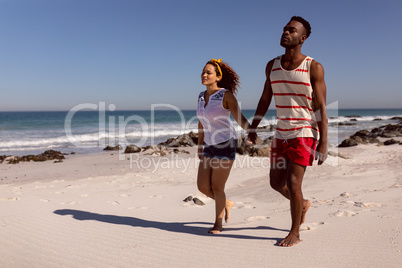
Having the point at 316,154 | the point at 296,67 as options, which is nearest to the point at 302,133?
A: the point at 316,154

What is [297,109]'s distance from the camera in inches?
131

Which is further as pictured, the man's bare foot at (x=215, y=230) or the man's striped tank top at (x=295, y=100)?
the man's bare foot at (x=215, y=230)

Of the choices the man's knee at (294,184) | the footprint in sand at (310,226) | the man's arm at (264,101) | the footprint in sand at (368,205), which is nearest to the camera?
the man's knee at (294,184)

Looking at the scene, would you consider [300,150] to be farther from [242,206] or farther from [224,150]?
[242,206]

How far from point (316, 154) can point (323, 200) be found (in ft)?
6.64

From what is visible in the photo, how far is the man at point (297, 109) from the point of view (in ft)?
10.7

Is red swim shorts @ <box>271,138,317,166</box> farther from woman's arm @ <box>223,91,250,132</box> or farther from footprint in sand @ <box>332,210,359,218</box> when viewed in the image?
footprint in sand @ <box>332,210,359,218</box>

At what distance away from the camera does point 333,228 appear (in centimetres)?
386

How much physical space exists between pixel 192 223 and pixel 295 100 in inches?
85.1

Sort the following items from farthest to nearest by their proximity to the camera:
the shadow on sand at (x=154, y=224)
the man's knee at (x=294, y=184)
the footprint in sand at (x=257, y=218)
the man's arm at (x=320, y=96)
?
1. the footprint in sand at (x=257, y=218)
2. the shadow on sand at (x=154, y=224)
3. the man's knee at (x=294, y=184)
4. the man's arm at (x=320, y=96)

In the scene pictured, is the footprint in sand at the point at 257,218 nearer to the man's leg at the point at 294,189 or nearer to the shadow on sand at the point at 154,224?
the shadow on sand at the point at 154,224

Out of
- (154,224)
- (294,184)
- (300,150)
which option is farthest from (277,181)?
(154,224)

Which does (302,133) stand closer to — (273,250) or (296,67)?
(296,67)

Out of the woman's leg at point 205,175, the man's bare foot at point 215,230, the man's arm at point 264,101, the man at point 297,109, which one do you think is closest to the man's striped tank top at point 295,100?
the man at point 297,109
